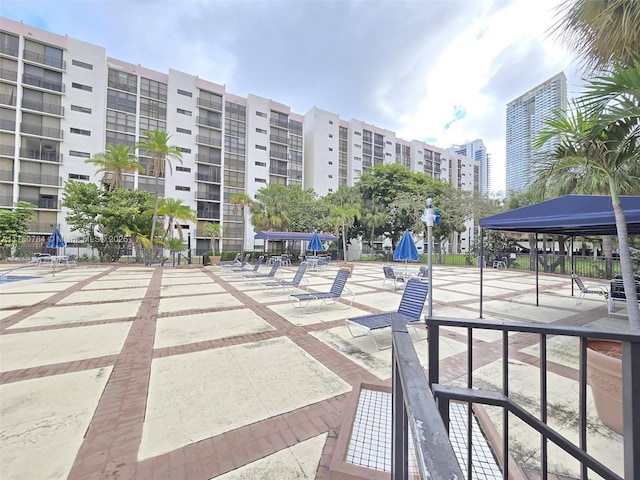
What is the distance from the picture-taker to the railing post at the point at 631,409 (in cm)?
123

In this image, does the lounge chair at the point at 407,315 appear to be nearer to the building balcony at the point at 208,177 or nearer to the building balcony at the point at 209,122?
the building balcony at the point at 208,177

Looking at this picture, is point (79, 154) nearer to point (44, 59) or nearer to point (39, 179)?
point (39, 179)

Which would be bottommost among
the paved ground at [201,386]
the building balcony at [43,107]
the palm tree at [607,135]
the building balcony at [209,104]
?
the paved ground at [201,386]

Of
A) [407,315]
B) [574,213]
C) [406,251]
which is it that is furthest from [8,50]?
[574,213]

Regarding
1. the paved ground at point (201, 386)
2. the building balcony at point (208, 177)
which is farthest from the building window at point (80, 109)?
the paved ground at point (201, 386)

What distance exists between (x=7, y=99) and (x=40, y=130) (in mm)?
3752

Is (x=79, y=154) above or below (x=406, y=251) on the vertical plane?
above

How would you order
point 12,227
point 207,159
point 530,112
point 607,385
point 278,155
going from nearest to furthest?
point 607,385 → point 530,112 → point 12,227 → point 207,159 → point 278,155

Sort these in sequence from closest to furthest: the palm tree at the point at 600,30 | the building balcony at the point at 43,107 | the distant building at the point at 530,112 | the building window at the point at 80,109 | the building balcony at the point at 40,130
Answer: the palm tree at the point at 600,30 < the distant building at the point at 530,112 < the building balcony at the point at 40,130 < the building balcony at the point at 43,107 < the building window at the point at 80,109

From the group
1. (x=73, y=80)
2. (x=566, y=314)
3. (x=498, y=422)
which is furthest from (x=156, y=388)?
(x=73, y=80)

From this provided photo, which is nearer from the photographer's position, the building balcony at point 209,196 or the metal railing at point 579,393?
the metal railing at point 579,393

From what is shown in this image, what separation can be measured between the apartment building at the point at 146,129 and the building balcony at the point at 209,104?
0.50 ft

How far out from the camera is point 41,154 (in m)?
30.5

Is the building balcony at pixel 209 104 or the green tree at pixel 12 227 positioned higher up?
the building balcony at pixel 209 104
